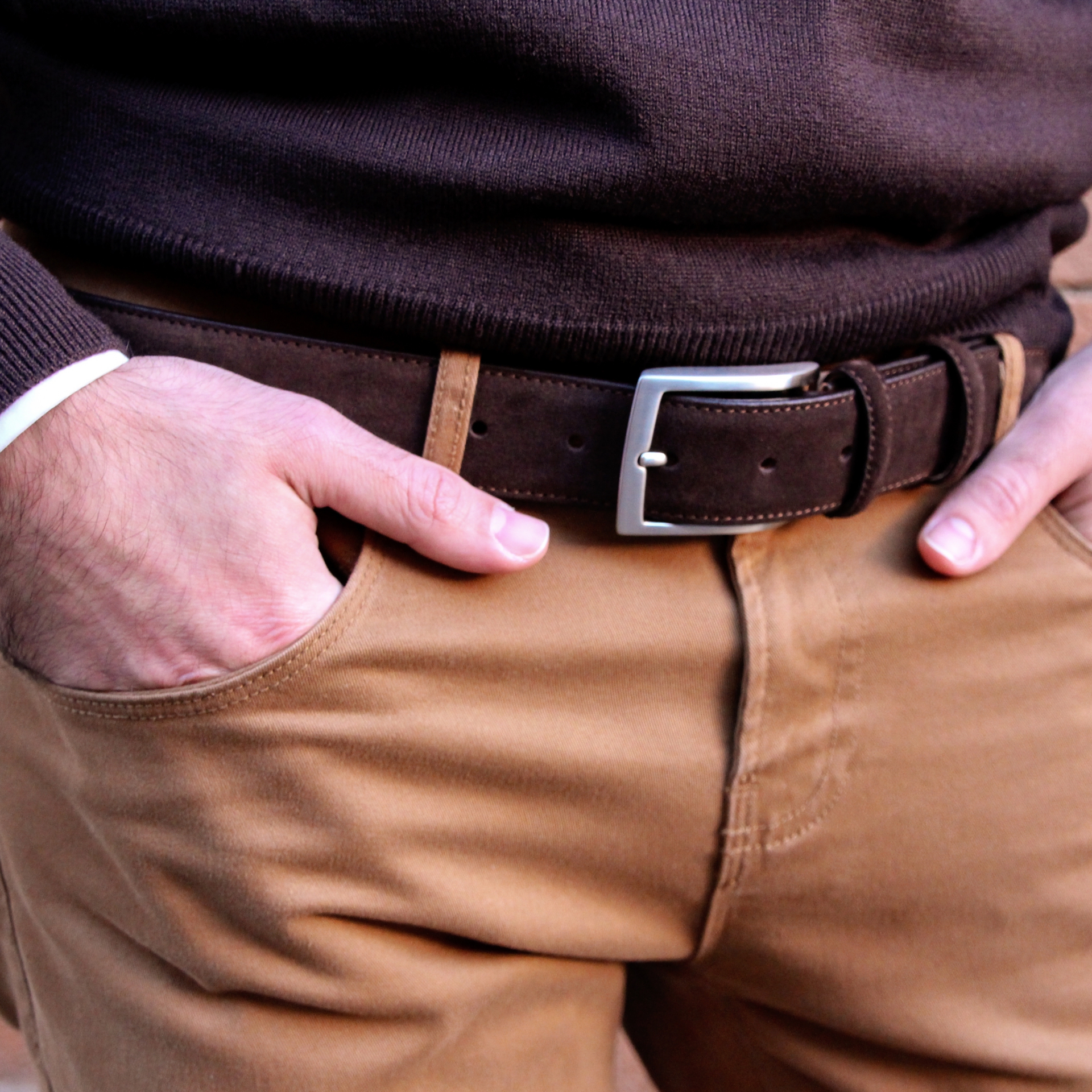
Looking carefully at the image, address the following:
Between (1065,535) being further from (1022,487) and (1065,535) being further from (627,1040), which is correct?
(627,1040)

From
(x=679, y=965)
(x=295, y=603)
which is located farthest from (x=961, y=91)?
(x=679, y=965)

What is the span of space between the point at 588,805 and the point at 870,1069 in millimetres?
460

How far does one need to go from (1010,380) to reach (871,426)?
0.22 metres

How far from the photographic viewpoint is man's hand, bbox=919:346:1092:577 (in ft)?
3.08

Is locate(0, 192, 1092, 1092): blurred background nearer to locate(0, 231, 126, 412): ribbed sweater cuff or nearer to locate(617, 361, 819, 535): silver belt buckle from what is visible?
locate(617, 361, 819, 535): silver belt buckle

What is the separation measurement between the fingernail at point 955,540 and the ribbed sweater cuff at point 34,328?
2.46ft

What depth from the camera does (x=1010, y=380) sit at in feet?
3.24

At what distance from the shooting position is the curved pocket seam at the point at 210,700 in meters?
0.75

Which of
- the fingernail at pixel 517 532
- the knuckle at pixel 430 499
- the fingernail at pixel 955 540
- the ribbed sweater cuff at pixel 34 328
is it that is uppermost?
the ribbed sweater cuff at pixel 34 328

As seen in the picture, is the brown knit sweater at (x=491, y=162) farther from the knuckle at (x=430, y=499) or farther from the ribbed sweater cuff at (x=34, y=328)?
the knuckle at (x=430, y=499)

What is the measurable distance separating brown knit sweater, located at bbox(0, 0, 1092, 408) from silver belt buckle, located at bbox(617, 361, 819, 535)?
0.10ft

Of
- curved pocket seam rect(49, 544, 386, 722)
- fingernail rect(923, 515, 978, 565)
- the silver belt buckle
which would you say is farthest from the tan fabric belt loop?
curved pocket seam rect(49, 544, 386, 722)

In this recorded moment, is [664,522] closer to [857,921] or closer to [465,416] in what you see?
[465,416]

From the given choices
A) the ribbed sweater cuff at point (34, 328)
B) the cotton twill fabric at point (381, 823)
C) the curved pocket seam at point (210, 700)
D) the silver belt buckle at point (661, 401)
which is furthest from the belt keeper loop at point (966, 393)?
the ribbed sweater cuff at point (34, 328)
